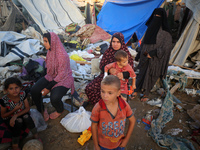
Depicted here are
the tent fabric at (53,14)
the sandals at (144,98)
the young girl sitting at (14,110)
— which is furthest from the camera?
the tent fabric at (53,14)

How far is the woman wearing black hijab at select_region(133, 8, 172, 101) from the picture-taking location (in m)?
2.72

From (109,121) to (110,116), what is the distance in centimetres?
6

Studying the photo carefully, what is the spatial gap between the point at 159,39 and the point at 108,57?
3.94 ft

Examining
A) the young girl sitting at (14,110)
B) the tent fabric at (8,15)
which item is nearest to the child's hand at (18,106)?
the young girl sitting at (14,110)

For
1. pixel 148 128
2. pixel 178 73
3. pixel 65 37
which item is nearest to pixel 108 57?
pixel 148 128

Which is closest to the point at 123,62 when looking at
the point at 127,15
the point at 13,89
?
the point at 13,89

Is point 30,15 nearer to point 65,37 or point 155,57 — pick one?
point 65,37

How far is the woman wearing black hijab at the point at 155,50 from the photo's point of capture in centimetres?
272

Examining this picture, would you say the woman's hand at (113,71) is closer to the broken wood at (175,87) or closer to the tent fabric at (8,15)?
the broken wood at (175,87)

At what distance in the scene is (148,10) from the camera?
6.14 m

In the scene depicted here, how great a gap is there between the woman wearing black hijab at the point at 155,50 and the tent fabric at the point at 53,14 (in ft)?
22.4

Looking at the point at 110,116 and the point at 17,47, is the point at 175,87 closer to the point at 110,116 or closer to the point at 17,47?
the point at 110,116

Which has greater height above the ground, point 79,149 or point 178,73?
point 178,73

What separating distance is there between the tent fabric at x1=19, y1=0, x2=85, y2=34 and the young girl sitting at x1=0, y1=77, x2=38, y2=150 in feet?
22.4
